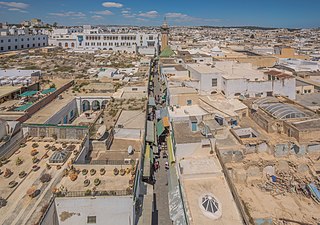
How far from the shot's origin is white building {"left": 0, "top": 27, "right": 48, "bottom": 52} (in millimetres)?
67875

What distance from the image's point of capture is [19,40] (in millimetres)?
73500

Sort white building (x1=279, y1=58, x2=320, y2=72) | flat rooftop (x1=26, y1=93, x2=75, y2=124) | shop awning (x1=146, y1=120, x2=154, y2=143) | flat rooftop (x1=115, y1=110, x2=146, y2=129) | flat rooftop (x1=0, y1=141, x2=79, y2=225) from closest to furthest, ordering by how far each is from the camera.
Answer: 1. flat rooftop (x1=0, y1=141, x2=79, y2=225)
2. flat rooftop (x1=26, y1=93, x2=75, y2=124)
3. shop awning (x1=146, y1=120, x2=154, y2=143)
4. flat rooftop (x1=115, y1=110, x2=146, y2=129)
5. white building (x1=279, y1=58, x2=320, y2=72)

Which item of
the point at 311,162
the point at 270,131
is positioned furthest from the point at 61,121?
the point at 311,162

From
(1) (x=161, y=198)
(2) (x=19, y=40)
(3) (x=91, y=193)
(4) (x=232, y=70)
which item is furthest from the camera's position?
(2) (x=19, y=40)

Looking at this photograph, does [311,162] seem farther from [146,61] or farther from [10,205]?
[146,61]

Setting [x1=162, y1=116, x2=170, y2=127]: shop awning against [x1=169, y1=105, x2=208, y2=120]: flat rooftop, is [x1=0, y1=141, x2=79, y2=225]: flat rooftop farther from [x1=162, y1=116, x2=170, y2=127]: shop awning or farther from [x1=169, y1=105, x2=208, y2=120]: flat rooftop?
[x1=169, y1=105, x2=208, y2=120]: flat rooftop

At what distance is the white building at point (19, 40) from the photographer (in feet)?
223

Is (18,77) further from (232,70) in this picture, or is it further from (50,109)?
(232,70)

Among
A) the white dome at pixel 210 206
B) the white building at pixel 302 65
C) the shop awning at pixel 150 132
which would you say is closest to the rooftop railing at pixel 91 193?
the white dome at pixel 210 206

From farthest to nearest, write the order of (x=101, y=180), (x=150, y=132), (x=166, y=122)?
1. (x=166, y=122)
2. (x=150, y=132)
3. (x=101, y=180)

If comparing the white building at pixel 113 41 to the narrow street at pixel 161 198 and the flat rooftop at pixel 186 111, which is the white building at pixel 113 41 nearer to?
the flat rooftop at pixel 186 111

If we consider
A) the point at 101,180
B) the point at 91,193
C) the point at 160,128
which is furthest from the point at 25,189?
the point at 160,128

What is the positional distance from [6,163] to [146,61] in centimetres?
3992

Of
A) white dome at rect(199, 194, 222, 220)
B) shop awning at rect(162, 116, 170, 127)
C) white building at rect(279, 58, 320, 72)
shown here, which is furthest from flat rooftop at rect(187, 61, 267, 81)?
white dome at rect(199, 194, 222, 220)
